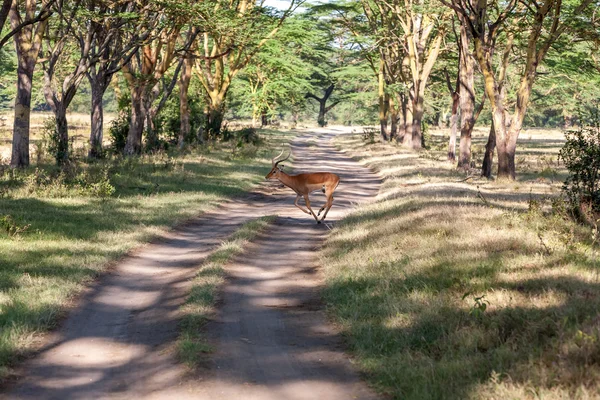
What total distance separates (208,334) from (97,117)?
79.4ft

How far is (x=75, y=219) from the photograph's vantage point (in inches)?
600

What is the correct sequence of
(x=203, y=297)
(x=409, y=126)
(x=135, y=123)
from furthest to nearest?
(x=409, y=126) < (x=135, y=123) < (x=203, y=297)

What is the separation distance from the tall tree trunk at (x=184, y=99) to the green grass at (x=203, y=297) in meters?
20.7

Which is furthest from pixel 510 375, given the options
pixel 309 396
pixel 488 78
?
pixel 488 78

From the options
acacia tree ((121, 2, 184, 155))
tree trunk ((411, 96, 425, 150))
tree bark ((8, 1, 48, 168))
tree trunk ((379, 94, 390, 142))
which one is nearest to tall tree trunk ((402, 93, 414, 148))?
tree trunk ((411, 96, 425, 150))

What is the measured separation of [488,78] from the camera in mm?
22906

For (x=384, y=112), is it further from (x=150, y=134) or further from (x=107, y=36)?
(x=107, y=36)

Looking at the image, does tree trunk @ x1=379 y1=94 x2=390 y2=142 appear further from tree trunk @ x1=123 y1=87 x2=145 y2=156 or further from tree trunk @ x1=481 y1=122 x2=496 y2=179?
tree trunk @ x1=481 y1=122 x2=496 y2=179

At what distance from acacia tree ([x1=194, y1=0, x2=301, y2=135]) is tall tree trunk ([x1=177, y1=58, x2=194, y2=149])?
1.10m

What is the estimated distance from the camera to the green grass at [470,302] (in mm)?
6070

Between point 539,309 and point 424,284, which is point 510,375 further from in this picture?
point 424,284

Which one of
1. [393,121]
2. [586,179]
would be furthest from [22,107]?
[393,121]

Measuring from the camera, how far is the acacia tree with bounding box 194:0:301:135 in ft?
86.2

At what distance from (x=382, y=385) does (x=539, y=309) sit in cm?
193
